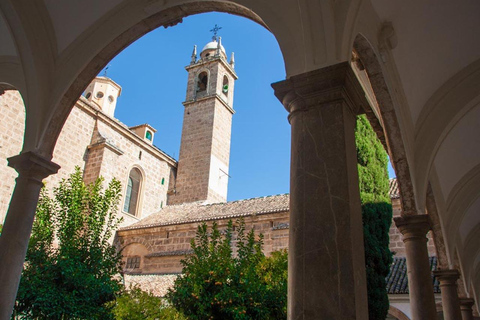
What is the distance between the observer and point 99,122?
1769 cm

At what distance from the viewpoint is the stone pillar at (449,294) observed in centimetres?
767

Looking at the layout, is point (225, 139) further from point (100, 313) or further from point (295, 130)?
point (295, 130)

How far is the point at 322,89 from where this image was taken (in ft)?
10.1

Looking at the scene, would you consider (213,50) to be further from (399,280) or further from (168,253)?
(399,280)

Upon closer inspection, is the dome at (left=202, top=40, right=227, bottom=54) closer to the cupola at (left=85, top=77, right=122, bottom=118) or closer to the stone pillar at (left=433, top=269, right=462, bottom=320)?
the cupola at (left=85, top=77, right=122, bottom=118)

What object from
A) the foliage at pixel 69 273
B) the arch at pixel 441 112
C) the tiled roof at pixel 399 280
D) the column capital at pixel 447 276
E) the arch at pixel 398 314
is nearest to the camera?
the arch at pixel 441 112

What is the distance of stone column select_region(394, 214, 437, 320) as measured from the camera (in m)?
5.57

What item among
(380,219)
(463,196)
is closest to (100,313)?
(380,219)

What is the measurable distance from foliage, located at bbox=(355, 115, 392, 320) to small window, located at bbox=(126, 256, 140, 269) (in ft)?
36.7

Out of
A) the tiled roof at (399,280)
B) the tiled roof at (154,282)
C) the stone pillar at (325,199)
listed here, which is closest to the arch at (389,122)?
the stone pillar at (325,199)

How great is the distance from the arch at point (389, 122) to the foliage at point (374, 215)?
0.85 m

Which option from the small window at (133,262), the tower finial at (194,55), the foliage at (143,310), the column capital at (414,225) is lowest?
the foliage at (143,310)

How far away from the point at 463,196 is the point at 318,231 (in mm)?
7021

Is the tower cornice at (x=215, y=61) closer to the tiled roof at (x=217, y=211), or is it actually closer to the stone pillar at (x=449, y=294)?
the tiled roof at (x=217, y=211)
